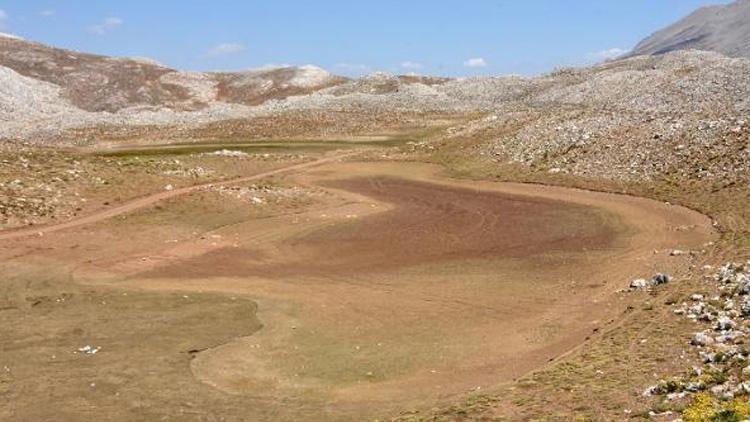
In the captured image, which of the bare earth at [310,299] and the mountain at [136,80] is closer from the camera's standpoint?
the bare earth at [310,299]

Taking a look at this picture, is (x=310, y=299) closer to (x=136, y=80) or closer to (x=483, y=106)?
(x=483, y=106)

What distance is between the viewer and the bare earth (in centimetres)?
1983

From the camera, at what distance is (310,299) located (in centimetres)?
2941

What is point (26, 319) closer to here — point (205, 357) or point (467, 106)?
point (205, 357)

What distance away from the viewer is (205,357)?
22.6m

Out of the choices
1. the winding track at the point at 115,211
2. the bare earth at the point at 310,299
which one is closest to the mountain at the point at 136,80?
the winding track at the point at 115,211

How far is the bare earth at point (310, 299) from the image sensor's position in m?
19.8

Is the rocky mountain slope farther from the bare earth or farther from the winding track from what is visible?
the winding track

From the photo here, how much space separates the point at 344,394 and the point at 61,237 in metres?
25.4

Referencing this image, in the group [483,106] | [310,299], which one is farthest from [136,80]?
[310,299]

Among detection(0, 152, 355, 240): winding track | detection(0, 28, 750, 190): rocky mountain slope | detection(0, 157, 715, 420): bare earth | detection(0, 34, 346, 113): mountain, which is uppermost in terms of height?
detection(0, 34, 346, 113): mountain

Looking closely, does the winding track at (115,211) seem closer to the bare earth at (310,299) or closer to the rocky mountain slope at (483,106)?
the bare earth at (310,299)

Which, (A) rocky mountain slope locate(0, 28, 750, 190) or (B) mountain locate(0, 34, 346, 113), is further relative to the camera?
(B) mountain locate(0, 34, 346, 113)

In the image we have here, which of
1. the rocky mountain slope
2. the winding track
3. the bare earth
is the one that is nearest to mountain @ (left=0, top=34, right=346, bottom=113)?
the rocky mountain slope
